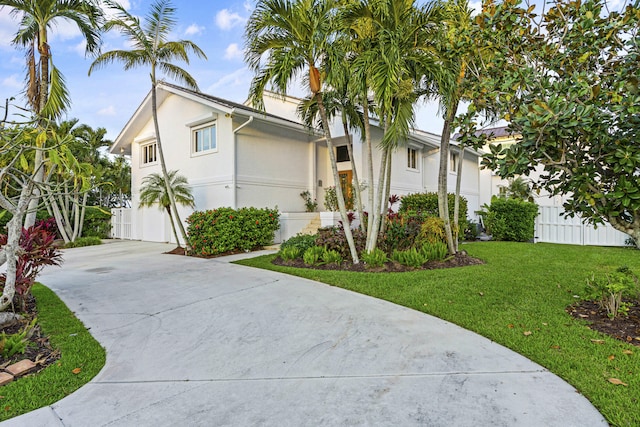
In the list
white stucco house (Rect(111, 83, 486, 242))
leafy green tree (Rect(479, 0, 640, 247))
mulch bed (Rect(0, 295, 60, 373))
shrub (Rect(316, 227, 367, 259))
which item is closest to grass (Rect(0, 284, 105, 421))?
mulch bed (Rect(0, 295, 60, 373))

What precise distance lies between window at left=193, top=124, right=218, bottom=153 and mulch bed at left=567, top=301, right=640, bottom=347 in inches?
493

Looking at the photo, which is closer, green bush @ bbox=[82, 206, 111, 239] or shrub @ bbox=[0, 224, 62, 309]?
shrub @ bbox=[0, 224, 62, 309]

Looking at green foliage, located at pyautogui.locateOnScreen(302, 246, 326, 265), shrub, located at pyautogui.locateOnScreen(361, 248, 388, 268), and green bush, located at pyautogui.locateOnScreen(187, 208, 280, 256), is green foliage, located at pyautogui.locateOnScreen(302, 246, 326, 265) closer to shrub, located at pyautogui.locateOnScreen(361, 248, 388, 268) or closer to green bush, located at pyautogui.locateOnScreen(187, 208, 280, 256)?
shrub, located at pyautogui.locateOnScreen(361, 248, 388, 268)

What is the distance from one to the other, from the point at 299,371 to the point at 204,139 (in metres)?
13.1

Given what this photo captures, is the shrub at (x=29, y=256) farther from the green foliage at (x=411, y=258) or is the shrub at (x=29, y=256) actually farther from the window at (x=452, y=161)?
the window at (x=452, y=161)

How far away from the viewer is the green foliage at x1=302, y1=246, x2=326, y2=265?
841 centimetres

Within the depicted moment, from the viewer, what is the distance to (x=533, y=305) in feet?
16.7

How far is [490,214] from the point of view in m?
14.5

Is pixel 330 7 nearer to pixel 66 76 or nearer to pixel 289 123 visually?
pixel 66 76

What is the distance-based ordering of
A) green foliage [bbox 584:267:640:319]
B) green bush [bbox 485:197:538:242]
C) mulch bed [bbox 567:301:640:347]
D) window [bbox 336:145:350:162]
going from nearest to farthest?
mulch bed [bbox 567:301:640:347]
green foliage [bbox 584:267:640:319]
green bush [bbox 485:197:538:242]
window [bbox 336:145:350:162]

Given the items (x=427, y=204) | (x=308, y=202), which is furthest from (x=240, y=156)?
(x=427, y=204)

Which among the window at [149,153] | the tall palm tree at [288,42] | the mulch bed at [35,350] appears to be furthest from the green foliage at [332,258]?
the window at [149,153]

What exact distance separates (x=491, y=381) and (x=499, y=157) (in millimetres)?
2561

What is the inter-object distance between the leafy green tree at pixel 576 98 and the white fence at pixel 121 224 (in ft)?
63.2
